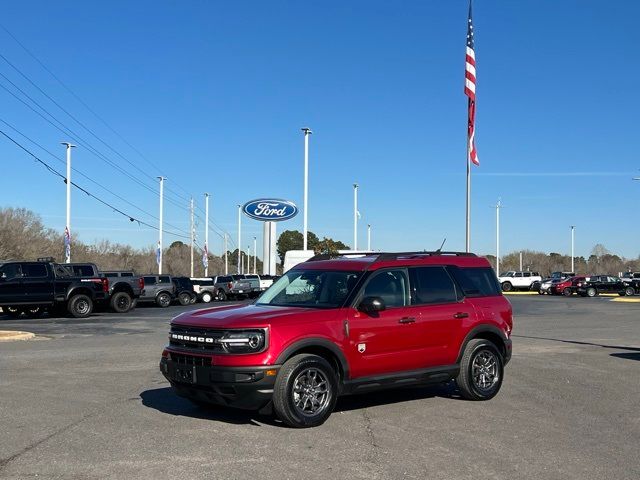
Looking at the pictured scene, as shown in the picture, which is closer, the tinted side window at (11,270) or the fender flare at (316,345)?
the fender flare at (316,345)

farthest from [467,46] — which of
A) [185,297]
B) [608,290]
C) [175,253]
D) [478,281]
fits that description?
[175,253]

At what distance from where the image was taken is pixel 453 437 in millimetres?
7496

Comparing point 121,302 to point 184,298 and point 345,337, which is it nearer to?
point 184,298

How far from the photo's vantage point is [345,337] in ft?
27.0

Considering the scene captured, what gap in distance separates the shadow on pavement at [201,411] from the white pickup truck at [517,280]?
57.7 meters

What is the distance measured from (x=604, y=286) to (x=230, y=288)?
1092 inches

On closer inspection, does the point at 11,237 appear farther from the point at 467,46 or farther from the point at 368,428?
the point at 368,428

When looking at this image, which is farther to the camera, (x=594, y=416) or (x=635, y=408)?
(x=635, y=408)

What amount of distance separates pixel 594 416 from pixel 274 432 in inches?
155

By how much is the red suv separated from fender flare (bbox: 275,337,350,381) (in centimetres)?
1

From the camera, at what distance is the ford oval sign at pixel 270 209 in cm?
5388

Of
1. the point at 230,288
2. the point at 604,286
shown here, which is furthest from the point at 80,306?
the point at 604,286

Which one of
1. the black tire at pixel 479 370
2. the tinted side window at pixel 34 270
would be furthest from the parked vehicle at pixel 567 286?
the black tire at pixel 479 370

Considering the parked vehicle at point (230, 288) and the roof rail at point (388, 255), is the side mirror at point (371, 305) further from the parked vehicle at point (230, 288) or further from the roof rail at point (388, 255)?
the parked vehicle at point (230, 288)
